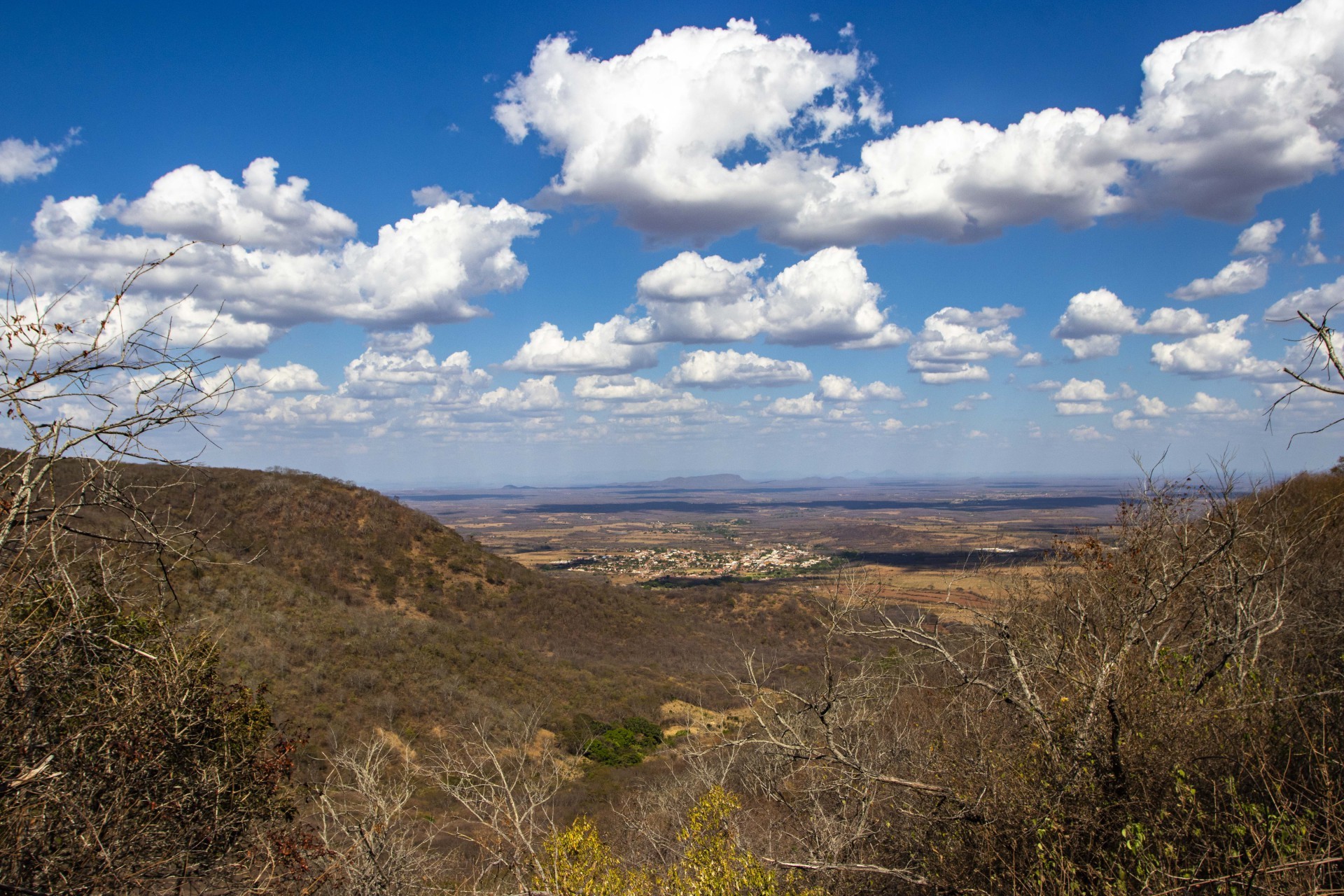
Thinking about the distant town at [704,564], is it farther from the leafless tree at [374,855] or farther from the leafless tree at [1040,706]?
the leafless tree at [1040,706]

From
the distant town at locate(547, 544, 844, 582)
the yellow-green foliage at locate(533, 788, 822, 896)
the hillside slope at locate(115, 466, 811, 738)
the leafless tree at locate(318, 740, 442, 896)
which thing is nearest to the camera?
the yellow-green foliage at locate(533, 788, 822, 896)

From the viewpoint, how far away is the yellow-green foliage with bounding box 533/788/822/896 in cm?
712

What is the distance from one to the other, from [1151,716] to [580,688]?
29.7 m

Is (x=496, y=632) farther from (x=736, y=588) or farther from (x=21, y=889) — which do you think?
(x=21, y=889)

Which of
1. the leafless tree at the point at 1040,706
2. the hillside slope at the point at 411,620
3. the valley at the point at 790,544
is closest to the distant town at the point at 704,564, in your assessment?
the valley at the point at 790,544

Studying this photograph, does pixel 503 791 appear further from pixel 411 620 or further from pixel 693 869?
pixel 411 620

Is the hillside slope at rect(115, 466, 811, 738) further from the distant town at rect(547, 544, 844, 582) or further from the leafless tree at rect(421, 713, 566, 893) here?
the distant town at rect(547, 544, 844, 582)

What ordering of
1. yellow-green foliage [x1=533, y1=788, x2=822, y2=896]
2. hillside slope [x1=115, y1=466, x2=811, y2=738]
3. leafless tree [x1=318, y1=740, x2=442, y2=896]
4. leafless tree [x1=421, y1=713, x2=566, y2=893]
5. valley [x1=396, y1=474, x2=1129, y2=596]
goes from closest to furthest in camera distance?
yellow-green foliage [x1=533, y1=788, x2=822, y2=896] < leafless tree [x1=421, y1=713, x2=566, y2=893] < leafless tree [x1=318, y1=740, x2=442, y2=896] < hillside slope [x1=115, y1=466, x2=811, y2=738] < valley [x1=396, y1=474, x2=1129, y2=596]

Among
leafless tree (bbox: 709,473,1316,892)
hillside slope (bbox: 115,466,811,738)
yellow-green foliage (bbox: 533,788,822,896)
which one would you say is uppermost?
leafless tree (bbox: 709,473,1316,892)

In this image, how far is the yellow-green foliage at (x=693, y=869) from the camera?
7.12 meters

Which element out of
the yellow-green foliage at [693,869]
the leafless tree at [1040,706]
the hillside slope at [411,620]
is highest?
the leafless tree at [1040,706]

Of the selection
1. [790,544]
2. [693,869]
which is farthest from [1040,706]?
[790,544]

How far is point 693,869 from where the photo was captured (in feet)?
25.7

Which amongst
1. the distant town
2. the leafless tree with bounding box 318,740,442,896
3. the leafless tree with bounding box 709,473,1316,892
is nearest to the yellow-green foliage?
the leafless tree with bounding box 709,473,1316,892
